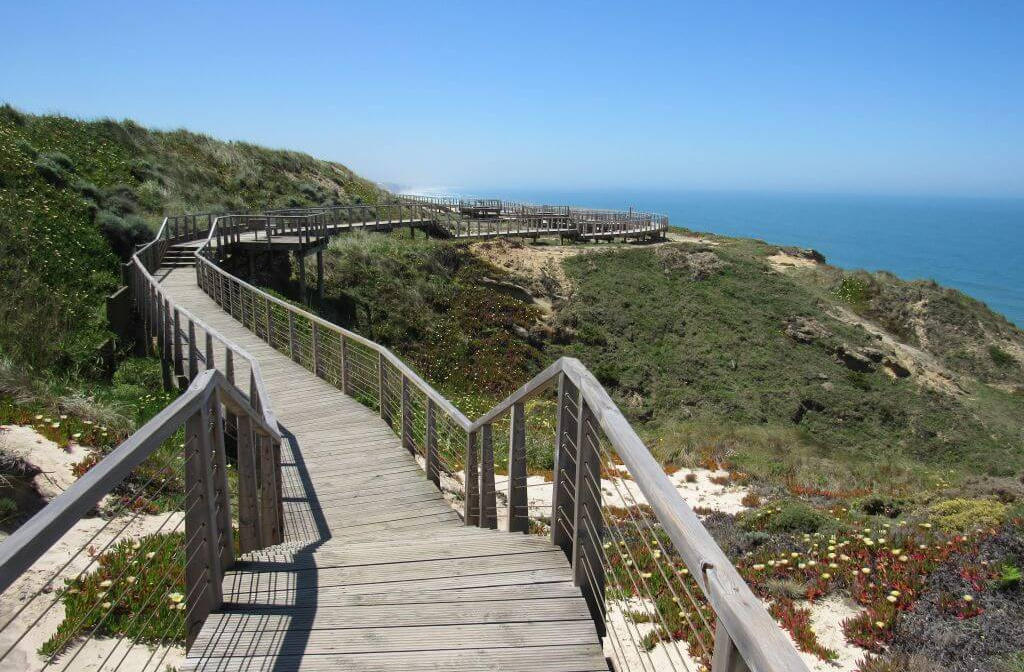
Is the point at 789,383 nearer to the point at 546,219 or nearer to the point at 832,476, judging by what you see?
the point at 832,476

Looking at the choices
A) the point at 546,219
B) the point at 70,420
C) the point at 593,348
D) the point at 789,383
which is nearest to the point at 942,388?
the point at 789,383

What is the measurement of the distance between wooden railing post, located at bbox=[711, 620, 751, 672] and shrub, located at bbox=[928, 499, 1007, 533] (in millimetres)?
7083

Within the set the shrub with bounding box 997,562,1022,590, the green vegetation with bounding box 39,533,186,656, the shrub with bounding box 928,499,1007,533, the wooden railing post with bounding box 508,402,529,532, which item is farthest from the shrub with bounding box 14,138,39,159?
the shrub with bounding box 997,562,1022,590

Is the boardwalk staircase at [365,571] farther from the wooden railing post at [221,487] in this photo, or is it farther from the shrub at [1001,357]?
the shrub at [1001,357]

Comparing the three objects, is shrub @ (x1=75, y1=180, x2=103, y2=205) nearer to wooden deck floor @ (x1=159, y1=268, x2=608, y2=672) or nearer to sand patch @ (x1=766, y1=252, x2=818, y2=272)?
wooden deck floor @ (x1=159, y1=268, x2=608, y2=672)

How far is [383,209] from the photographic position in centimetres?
4094

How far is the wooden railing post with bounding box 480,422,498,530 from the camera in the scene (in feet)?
18.2

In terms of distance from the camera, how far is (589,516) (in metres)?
3.38

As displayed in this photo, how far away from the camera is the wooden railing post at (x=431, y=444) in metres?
7.16

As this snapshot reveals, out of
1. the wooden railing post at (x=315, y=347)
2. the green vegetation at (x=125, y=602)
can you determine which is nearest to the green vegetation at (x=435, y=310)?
the wooden railing post at (x=315, y=347)

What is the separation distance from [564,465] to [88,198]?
1038 inches

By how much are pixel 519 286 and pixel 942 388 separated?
16654 mm

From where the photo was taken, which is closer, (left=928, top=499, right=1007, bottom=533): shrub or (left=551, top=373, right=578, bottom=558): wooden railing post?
(left=551, top=373, right=578, bottom=558): wooden railing post

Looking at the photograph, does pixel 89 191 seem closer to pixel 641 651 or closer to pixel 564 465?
pixel 641 651
